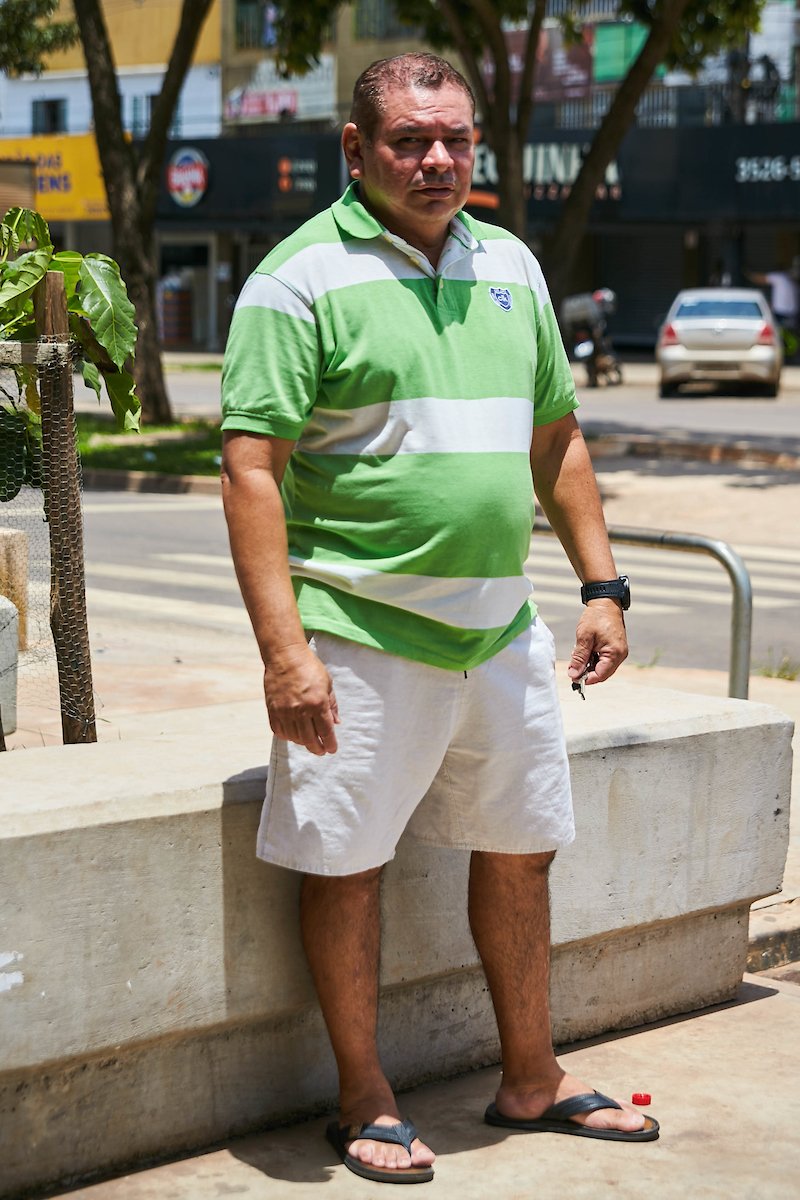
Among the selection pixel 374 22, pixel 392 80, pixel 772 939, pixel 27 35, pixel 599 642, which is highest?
pixel 374 22

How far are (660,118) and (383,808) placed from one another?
120 ft

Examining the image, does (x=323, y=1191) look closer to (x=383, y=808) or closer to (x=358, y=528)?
(x=383, y=808)

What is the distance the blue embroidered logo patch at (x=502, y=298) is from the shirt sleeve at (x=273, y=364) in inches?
15.1

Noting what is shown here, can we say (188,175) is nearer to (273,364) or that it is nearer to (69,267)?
(69,267)

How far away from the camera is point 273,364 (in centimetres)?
317

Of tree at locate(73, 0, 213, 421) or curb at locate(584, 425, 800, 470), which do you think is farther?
tree at locate(73, 0, 213, 421)

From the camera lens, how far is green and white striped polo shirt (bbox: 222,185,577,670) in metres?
3.21

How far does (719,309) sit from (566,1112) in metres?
26.5

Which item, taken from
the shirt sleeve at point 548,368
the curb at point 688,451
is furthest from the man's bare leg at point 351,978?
the curb at point 688,451

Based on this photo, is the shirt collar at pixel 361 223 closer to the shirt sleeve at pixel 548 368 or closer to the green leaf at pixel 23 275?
the shirt sleeve at pixel 548 368

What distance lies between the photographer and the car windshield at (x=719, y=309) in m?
28.9

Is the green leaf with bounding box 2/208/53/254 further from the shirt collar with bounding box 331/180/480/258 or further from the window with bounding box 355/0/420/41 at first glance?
the window with bounding box 355/0/420/41

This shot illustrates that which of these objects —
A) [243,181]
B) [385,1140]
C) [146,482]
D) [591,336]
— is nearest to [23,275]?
[385,1140]

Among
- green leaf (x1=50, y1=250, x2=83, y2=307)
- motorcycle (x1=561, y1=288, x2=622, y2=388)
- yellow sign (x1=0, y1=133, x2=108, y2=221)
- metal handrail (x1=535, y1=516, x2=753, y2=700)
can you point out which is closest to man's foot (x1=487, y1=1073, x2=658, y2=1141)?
green leaf (x1=50, y1=250, x2=83, y2=307)
